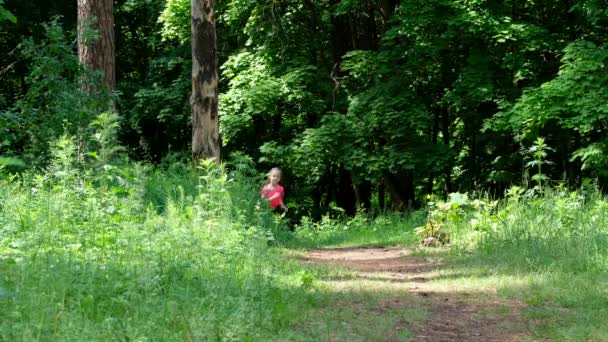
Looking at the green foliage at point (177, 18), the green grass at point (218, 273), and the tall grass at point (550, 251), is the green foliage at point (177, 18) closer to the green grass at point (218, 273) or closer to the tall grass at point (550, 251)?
the green grass at point (218, 273)

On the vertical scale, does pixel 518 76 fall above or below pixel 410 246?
above

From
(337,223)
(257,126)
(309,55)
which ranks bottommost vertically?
(337,223)

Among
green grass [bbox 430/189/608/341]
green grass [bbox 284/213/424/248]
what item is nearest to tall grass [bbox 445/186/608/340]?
green grass [bbox 430/189/608/341]

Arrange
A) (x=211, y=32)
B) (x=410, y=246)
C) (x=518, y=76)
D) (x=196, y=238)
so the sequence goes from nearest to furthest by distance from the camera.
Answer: (x=196, y=238), (x=410, y=246), (x=211, y=32), (x=518, y=76)

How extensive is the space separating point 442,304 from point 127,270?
3.01m

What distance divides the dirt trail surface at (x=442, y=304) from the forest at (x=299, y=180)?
4 cm

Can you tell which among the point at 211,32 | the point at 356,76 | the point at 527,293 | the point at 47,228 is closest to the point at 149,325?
the point at 47,228

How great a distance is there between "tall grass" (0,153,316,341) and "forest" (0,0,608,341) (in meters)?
0.03

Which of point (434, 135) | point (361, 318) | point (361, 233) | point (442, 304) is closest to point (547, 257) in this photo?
point (442, 304)

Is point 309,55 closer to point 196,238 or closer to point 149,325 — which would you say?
point 196,238

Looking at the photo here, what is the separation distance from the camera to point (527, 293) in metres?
7.10

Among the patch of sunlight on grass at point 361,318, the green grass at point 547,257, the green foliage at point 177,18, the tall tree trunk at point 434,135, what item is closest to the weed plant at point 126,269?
the patch of sunlight on grass at point 361,318

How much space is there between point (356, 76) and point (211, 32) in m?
7.87

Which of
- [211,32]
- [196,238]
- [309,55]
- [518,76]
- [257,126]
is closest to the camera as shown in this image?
[196,238]
